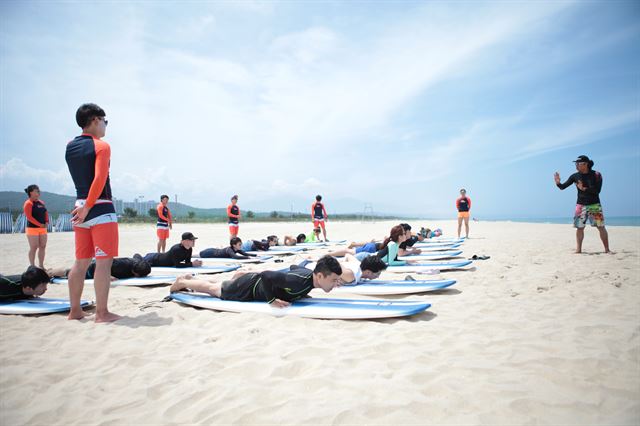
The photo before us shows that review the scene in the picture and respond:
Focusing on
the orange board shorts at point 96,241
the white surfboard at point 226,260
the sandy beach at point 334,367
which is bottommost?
the sandy beach at point 334,367

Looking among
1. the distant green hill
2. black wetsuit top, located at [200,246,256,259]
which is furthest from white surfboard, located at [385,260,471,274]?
the distant green hill

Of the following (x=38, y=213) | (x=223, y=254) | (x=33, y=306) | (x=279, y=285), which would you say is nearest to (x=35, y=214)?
(x=38, y=213)

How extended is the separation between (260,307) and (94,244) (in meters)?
2.08

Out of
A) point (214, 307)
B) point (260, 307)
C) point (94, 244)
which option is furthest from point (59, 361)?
point (260, 307)

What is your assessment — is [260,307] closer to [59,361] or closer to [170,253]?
[59,361]

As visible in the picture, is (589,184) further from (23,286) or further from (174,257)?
(23,286)

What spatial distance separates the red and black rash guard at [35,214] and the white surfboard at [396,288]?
679 cm

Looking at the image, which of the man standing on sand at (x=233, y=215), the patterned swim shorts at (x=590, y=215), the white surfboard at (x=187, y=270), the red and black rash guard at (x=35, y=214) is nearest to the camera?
the red and black rash guard at (x=35, y=214)

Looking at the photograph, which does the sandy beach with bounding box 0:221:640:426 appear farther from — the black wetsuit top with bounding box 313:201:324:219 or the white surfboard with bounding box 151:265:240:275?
the black wetsuit top with bounding box 313:201:324:219

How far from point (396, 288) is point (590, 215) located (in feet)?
20.7

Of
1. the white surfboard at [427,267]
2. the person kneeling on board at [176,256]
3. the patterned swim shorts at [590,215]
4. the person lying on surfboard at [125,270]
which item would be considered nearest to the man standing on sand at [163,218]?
the person kneeling on board at [176,256]

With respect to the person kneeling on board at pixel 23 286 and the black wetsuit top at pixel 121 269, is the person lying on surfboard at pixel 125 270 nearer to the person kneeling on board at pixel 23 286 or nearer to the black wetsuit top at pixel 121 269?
the black wetsuit top at pixel 121 269

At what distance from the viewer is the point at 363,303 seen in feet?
13.4

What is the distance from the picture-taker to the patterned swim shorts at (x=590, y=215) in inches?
298
